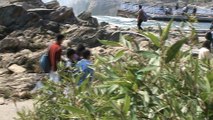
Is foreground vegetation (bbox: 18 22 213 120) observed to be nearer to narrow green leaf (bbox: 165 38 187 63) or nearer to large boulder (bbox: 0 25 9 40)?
narrow green leaf (bbox: 165 38 187 63)

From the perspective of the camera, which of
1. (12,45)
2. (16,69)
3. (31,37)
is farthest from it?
(31,37)

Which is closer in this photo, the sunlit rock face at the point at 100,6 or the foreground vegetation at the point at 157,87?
the foreground vegetation at the point at 157,87

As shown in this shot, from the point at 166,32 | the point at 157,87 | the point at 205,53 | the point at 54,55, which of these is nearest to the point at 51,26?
the point at 54,55

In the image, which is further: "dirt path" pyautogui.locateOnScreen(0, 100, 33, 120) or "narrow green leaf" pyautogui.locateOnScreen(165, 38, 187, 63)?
"dirt path" pyautogui.locateOnScreen(0, 100, 33, 120)

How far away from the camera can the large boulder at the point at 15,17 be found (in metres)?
19.6

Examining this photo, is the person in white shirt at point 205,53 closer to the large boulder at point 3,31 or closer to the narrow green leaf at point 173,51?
the narrow green leaf at point 173,51

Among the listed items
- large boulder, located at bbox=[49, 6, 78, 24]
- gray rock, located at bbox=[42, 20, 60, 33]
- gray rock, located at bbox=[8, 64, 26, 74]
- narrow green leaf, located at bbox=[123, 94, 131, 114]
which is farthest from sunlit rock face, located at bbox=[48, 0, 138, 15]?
narrow green leaf, located at bbox=[123, 94, 131, 114]

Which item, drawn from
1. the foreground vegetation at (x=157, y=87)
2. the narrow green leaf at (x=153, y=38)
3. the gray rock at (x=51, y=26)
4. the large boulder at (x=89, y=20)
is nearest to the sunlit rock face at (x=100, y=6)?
the large boulder at (x=89, y=20)

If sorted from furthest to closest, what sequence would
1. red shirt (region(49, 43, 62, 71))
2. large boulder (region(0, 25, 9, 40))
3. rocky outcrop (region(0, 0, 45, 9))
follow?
rocky outcrop (region(0, 0, 45, 9)), large boulder (region(0, 25, 9, 40)), red shirt (region(49, 43, 62, 71))

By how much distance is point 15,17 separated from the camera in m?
19.9

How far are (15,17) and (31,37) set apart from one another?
2.33m

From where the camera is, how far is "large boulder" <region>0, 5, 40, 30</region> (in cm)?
1961

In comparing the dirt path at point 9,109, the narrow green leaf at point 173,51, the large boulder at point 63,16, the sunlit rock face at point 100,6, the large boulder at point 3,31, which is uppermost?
the narrow green leaf at point 173,51

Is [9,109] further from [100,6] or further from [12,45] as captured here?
A: [100,6]
